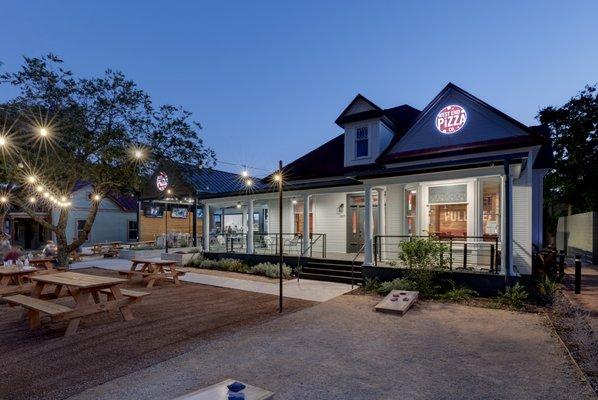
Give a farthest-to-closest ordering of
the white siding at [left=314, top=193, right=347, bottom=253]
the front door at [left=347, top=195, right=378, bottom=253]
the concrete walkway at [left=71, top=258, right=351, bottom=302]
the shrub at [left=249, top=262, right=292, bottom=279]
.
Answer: the white siding at [left=314, top=193, right=347, bottom=253] < the front door at [left=347, top=195, right=378, bottom=253] < the shrub at [left=249, top=262, right=292, bottom=279] < the concrete walkway at [left=71, top=258, right=351, bottom=302]

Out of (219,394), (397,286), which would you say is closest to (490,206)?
(397,286)

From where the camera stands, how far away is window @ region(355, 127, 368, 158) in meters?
15.7

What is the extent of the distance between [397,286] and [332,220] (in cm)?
667

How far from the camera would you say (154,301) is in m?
9.56

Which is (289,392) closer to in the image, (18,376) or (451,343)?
(451,343)

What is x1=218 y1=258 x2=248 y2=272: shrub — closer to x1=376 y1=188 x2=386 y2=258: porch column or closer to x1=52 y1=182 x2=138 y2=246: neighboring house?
x1=376 y1=188 x2=386 y2=258: porch column

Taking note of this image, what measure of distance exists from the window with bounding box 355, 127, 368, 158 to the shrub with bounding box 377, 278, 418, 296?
678 centimetres

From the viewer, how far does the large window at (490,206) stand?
38.8 ft

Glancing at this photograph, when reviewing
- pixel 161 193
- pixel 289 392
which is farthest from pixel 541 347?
pixel 161 193

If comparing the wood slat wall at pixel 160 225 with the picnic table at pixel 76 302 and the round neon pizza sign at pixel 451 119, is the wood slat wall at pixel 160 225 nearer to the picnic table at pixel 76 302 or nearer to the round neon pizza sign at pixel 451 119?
the picnic table at pixel 76 302

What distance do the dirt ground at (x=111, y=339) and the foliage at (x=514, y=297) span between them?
4.97 metres

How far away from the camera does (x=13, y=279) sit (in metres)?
10.9

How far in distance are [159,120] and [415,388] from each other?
1505 cm

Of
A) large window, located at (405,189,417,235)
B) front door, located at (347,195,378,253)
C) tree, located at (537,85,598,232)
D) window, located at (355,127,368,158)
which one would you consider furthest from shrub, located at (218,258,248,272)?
tree, located at (537,85,598,232)
